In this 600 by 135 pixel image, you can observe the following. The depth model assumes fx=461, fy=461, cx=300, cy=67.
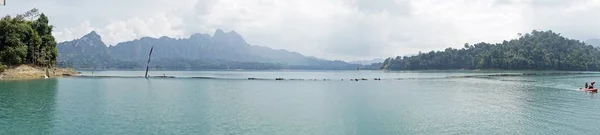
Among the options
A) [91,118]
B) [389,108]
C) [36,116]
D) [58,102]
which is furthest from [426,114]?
[58,102]

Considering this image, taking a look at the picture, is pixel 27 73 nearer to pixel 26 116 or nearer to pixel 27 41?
pixel 27 41

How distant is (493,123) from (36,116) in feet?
113

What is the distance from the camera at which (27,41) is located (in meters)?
108

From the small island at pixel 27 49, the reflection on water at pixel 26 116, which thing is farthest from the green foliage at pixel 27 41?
the reflection on water at pixel 26 116

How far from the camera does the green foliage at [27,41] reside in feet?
330

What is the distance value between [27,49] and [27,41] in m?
3.33

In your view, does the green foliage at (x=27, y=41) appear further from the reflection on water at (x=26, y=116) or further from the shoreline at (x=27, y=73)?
the reflection on water at (x=26, y=116)

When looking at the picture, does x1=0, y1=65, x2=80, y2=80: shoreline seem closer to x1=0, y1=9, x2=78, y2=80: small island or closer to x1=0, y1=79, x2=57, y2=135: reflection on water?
x1=0, y1=9, x2=78, y2=80: small island

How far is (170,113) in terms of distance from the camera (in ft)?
126

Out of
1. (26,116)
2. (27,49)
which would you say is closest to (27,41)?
(27,49)

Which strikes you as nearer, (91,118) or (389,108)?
(91,118)

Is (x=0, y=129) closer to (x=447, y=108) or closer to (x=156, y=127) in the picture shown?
(x=156, y=127)

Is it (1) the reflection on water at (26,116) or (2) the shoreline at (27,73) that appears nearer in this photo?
(1) the reflection on water at (26,116)

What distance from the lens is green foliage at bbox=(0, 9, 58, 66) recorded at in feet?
330
